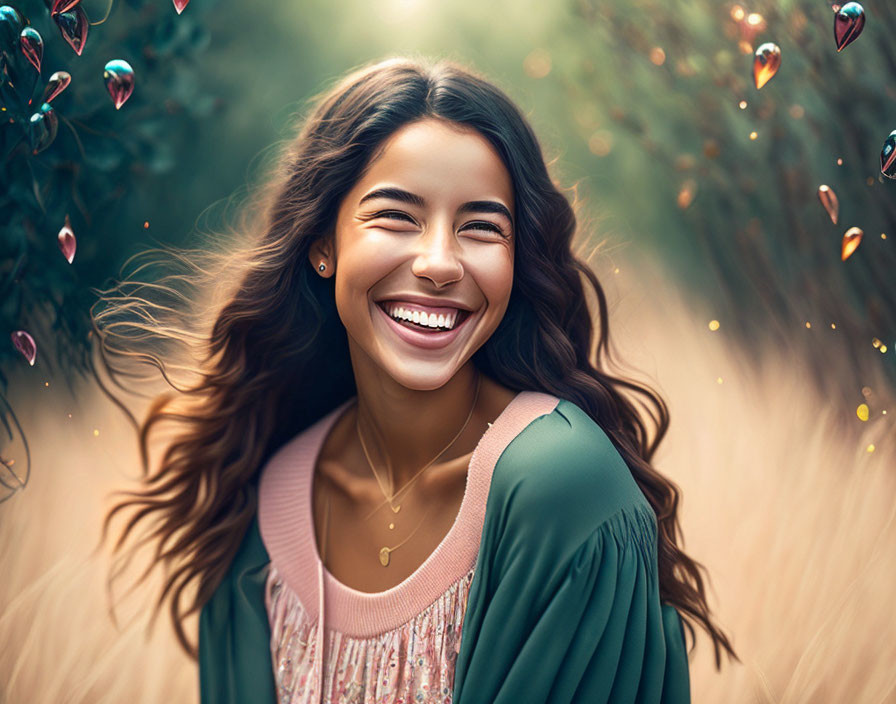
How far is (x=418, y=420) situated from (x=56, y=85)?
2.59 feet

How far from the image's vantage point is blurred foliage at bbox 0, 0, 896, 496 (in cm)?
147

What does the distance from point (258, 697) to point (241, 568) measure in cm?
18

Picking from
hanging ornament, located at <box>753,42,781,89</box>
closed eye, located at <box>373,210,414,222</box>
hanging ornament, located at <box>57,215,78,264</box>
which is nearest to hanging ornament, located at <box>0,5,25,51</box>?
hanging ornament, located at <box>57,215,78,264</box>

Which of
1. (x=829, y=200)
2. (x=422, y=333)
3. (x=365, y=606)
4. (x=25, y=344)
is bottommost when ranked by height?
(x=365, y=606)

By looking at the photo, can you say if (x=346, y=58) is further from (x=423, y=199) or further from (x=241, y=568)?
(x=241, y=568)

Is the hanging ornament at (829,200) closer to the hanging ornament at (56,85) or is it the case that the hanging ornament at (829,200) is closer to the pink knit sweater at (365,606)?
the pink knit sweater at (365,606)

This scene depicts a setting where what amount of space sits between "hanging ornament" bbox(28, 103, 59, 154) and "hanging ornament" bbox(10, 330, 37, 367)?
30 cm

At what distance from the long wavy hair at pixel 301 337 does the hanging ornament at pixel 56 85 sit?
300 millimetres

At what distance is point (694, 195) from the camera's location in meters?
1.50

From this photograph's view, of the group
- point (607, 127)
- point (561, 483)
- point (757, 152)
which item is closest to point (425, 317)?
point (561, 483)

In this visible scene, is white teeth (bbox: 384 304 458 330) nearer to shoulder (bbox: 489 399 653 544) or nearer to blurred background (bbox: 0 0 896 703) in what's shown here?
shoulder (bbox: 489 399 653 544)

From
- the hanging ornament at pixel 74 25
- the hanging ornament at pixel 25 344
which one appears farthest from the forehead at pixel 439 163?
the hanging ornament at pixel 25 344

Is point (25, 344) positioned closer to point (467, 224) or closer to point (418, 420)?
point (418, 420)

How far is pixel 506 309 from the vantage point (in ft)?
4.31
